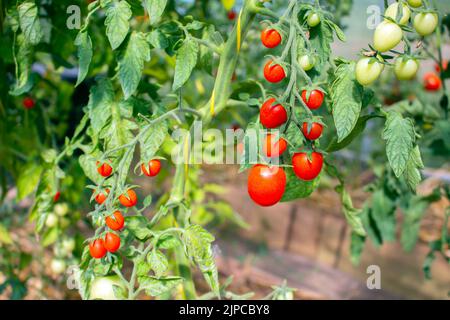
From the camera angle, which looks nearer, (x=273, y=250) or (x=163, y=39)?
(x=163, y=39)

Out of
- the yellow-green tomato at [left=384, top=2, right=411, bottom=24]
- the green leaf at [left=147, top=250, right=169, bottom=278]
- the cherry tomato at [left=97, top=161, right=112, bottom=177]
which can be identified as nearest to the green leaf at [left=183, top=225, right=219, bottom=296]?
the green leaf at [left=147, top=250, right=169, bottom=278]

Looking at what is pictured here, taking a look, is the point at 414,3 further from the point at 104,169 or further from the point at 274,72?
the point at 104,169

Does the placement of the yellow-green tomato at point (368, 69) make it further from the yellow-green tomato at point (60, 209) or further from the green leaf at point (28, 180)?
the yellow-green tomato at point (60, 209)

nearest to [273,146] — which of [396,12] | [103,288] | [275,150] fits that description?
[275,150]

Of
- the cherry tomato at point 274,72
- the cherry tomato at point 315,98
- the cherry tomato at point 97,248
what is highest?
the cherry tomato at point 274,72

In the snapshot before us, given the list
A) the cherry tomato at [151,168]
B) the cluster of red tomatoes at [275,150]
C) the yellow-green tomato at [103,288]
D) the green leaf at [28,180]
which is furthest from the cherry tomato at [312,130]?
the green leaf at [28,180]

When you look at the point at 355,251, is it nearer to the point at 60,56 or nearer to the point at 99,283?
the point at 99,283

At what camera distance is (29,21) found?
0.80 meters

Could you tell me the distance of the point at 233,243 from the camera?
2336mm

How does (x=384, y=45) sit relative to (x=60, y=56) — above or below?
below

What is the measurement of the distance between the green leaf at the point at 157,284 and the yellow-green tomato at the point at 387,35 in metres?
0.43

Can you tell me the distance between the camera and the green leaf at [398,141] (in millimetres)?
646
